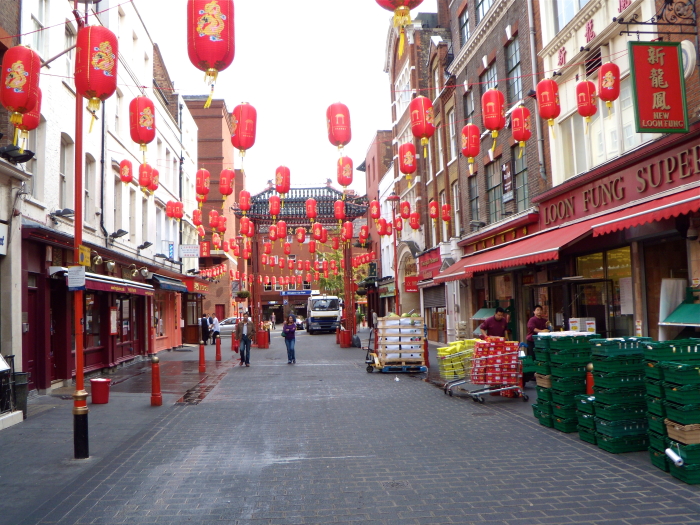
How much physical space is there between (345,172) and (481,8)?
29.0 ft

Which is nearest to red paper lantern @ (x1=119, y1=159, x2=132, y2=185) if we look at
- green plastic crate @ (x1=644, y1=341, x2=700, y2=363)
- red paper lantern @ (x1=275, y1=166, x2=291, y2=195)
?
red paper lantern @ (x1=275, y1=166, x2=291, y2=195)

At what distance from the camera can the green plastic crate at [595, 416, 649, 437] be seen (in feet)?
23.4

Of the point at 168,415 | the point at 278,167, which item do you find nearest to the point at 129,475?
the point at 168,415

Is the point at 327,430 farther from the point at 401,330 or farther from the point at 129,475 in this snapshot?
the point at 401,330

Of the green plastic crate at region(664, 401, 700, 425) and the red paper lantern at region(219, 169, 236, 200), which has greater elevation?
the red paper lantern at region(219, 169, 236, 200)

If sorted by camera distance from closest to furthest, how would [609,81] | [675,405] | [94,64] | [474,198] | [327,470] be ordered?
[675,405] < [327,470] < [94,64] < [609,81] < [474,198]

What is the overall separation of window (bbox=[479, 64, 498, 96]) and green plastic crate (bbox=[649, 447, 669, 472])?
15706mm

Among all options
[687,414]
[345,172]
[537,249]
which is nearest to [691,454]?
[687,414]

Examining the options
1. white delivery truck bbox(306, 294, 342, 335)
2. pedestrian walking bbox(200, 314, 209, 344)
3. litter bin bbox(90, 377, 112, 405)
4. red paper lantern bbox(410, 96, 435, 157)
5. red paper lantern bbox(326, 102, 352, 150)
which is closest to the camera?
litter bin bbox(90, 377, 112, 405)

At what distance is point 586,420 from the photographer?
772 centimetres

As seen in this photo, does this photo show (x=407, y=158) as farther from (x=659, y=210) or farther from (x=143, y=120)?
(x=659, y=210)

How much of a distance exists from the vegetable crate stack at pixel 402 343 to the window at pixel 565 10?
8.70 meters

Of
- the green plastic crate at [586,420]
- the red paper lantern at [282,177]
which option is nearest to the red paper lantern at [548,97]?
the green plastic crate at [586,420]

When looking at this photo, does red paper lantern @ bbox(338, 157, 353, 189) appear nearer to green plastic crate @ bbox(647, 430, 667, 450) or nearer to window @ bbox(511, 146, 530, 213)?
window @ bbox(511, 146, 530, 213)
